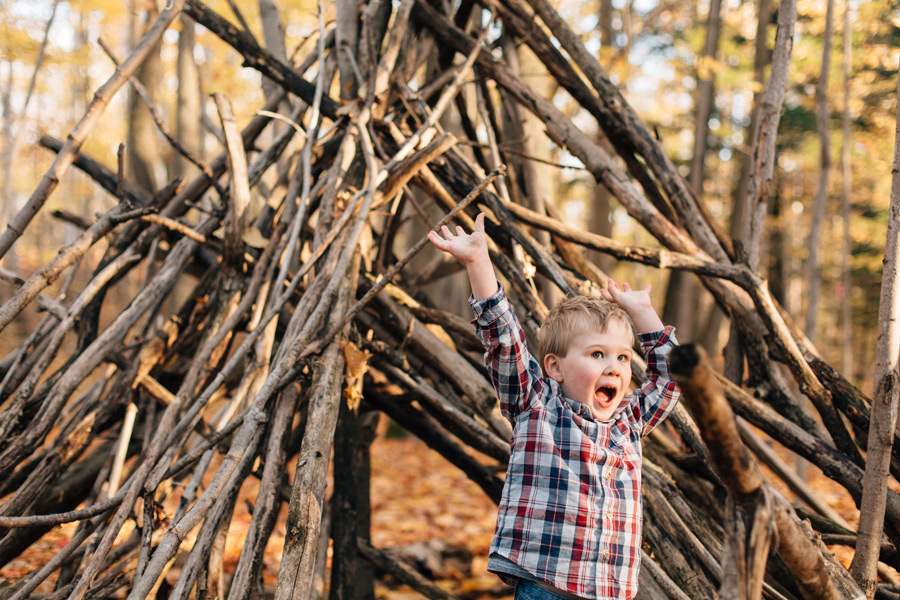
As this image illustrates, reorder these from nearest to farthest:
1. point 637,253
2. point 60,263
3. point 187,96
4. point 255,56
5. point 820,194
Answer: point 60,263
point 637,253
point 255,56
point 820,194
point 187,96

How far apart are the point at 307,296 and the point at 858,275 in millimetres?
11710

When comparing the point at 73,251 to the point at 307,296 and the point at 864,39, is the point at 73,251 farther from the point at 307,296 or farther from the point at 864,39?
the point at 864,39

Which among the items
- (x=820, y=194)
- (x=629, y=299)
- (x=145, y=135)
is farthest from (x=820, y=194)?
(x=145, y=135)

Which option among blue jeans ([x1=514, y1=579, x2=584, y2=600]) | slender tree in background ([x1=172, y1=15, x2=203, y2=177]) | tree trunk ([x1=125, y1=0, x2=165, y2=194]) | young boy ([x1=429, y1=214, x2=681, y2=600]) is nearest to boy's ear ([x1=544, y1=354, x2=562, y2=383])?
young boy ([x1=429, y1=214, x2=681, y2=600])

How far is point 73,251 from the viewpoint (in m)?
2.07

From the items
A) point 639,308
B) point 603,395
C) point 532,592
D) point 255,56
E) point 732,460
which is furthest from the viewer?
point 255,56

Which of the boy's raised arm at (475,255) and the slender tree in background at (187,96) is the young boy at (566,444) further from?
the slender tree in background at (187,96)

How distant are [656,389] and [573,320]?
31 centimetres

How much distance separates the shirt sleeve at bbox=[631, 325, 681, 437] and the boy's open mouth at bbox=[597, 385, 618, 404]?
109 millimetres

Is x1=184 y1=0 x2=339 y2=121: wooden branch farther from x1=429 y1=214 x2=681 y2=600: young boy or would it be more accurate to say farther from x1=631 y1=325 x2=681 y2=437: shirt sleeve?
x1=631 y1=325 x2=681 y2=437: shirt sleeve

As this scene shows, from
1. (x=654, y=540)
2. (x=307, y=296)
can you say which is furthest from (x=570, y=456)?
(x=307, y=296)

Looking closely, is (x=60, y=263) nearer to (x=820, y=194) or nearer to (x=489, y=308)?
(x=489, y=308)

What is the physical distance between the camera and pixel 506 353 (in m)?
1.41

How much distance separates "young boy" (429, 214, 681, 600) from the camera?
1319 mm
